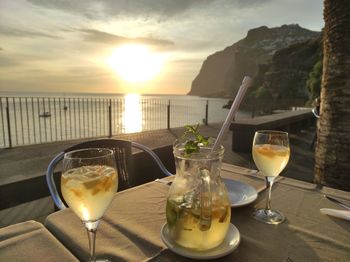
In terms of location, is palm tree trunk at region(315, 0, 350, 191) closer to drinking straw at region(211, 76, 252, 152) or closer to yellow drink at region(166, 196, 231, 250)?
drinking straw at region(211, 76, 252, 152)

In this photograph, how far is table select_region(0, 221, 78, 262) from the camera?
826mm

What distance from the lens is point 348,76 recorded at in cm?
279

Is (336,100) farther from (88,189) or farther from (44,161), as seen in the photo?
(44,161)

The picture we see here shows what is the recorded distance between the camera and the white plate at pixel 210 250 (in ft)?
2.58

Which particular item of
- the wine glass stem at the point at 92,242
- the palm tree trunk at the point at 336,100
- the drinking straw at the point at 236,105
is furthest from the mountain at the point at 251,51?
the wine glass stem at the point at 92,242

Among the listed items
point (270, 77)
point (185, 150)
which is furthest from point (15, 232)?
point (270, 77)

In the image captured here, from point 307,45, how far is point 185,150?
1671 inches

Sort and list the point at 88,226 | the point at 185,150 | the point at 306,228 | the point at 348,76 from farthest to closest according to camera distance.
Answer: the point at 348,76, the point at 306,228, the point at 185,150, the point at 88,226

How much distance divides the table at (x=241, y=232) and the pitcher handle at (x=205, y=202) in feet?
0.51

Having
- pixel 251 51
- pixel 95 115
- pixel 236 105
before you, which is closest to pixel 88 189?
pixel 236 105

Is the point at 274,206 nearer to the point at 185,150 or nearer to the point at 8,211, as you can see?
the point at 185,150

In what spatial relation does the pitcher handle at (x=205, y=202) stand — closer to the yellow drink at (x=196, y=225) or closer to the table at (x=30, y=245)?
Answer: the yellow drink at (x=196, y=225)

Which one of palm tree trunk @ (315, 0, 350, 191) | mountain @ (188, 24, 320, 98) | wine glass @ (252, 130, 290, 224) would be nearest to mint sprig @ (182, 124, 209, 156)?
wine glass @ (252, 130, 290, 224)

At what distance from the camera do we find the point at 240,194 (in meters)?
1.30
